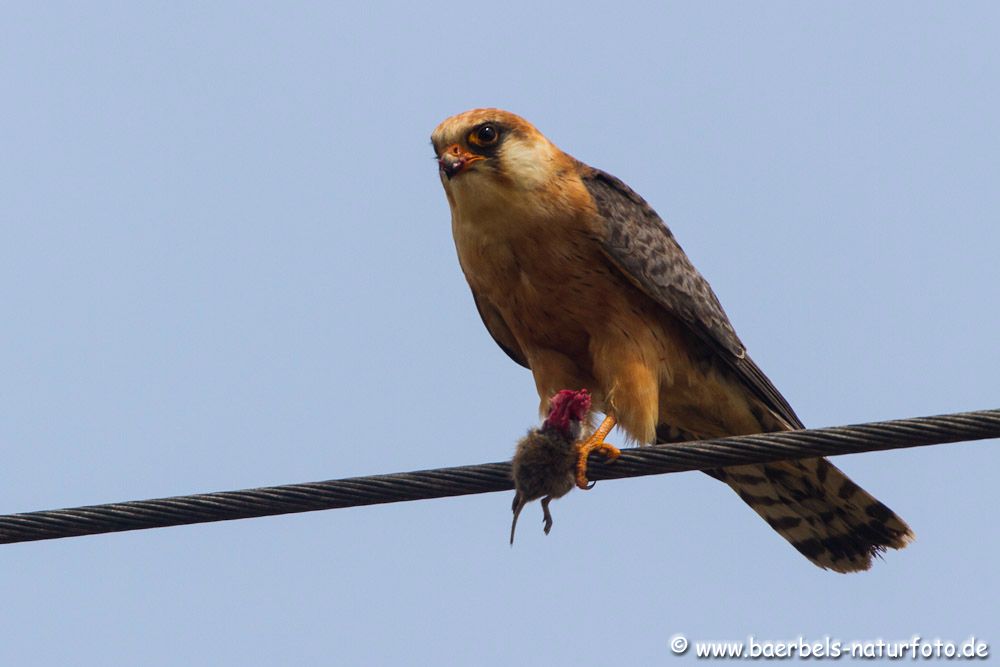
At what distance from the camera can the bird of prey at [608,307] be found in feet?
19.2

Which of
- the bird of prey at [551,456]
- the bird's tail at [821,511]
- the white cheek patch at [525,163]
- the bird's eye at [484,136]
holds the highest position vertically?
the bird's eye at [484,136]

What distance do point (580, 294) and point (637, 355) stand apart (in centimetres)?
36

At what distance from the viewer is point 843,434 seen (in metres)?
4.07

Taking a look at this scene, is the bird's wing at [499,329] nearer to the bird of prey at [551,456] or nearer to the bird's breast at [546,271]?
the bird's breast at [546,271]

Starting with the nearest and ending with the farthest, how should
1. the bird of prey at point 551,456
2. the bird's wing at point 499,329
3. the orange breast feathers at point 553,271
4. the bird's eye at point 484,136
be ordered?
the bird of prey at point 551,456 → the orange breast feathers at point 553,271 → the bird's eye at point 484,136 → the bird's wing at point 499,329

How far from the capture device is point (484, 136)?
235 inches

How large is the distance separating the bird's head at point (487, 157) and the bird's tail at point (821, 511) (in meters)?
1.72

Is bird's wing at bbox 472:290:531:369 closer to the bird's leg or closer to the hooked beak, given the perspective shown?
the hooked beak

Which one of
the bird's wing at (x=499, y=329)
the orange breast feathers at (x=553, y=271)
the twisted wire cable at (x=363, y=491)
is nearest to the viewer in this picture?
the twisted wire cable at (x=363, y=491)

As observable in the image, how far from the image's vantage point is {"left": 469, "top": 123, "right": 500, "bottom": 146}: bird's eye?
5961 mm

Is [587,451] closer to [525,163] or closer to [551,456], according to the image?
[551,456]

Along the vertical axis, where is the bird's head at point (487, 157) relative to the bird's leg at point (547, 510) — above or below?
above

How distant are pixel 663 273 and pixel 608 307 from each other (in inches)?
12.4

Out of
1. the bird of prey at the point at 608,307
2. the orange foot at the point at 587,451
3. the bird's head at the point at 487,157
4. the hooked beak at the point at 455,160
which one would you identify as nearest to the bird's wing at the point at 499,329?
the bird of prey at the point at 608,307
